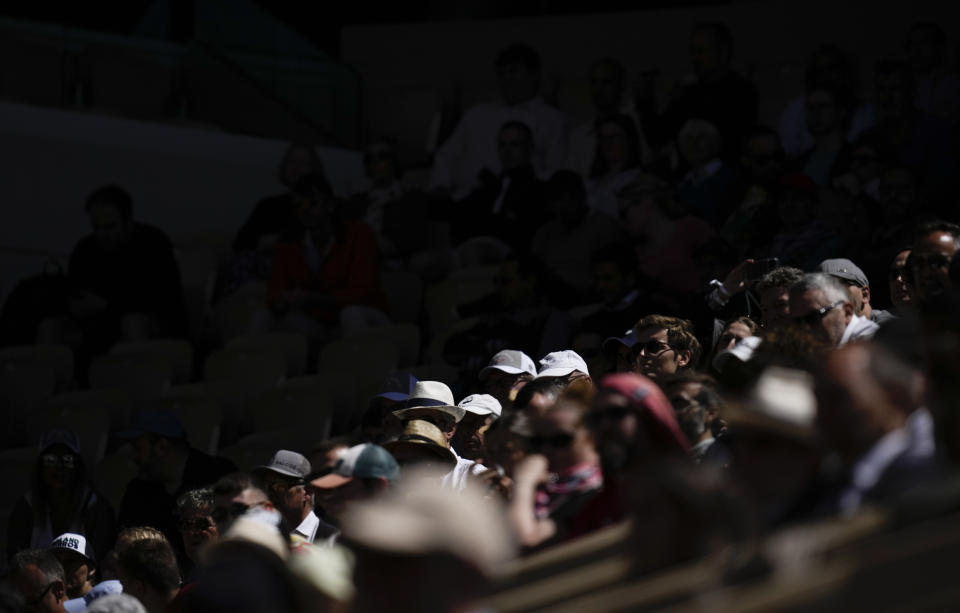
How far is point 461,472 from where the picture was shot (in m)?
4.93

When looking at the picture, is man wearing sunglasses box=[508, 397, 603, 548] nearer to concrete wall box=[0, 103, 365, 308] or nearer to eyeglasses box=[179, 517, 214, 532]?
eyeglasses box=[179, 517, 214, 532]

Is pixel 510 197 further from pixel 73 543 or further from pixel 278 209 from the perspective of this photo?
pixel 73 543

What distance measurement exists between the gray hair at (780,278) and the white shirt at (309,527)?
158cm

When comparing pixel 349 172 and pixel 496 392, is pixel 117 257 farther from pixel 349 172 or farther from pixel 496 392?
pixel 496 392

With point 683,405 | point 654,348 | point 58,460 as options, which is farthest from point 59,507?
point 683,405

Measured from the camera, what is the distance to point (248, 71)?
10.9 m

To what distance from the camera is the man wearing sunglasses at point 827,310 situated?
4.19 metres

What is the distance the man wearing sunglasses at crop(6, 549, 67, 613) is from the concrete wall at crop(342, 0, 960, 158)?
5.72 metres

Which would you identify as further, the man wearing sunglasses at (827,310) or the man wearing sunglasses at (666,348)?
the man wearing sunglasses at (666,348)

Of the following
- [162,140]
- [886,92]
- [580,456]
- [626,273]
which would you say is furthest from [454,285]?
[580,456]

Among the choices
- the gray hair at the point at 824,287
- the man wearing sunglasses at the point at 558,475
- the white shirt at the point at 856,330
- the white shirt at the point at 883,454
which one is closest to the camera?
the white shirt at the point at 883,454

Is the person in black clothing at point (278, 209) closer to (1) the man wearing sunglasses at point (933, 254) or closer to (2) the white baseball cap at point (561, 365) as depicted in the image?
(2) the white baseball cap at point (561, 365)

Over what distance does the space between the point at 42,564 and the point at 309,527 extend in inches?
38.2

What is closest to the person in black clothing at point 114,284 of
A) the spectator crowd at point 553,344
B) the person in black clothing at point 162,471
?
the spectator crowd at point 553,344
